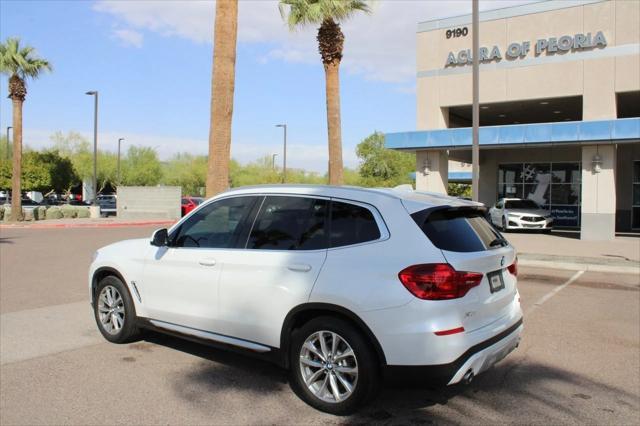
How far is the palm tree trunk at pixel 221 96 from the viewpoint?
448 inches

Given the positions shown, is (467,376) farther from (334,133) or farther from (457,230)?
(334,133)

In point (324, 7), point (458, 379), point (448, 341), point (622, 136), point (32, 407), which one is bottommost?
point (32, 407)

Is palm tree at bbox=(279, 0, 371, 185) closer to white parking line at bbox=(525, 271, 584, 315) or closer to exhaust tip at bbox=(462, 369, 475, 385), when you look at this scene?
white parking line at bbox=(525, 271, 584, 315)

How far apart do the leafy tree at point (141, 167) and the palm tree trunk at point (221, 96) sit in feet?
207

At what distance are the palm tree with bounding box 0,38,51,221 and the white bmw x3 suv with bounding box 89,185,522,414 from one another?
29.1 m

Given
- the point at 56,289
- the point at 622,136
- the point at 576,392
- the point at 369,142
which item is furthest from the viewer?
the point at 369,142

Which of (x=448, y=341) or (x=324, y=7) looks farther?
(x=324, y=7)

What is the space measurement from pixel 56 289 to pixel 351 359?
7.11 m

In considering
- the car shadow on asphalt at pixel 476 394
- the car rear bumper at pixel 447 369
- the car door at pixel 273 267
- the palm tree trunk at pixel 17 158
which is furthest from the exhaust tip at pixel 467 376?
the palm tree trunk at pixel 17 158

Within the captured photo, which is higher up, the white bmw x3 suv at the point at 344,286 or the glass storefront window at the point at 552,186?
the glass storefront window at the point at 552,186

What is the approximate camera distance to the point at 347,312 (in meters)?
4.00

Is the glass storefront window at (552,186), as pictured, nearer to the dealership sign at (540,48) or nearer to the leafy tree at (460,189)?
the dealership sign at (540,48)

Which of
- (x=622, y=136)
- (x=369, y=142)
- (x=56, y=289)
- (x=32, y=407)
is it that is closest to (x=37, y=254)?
(x=56, y=289)

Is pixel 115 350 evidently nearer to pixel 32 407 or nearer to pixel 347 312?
pixel 32 407
